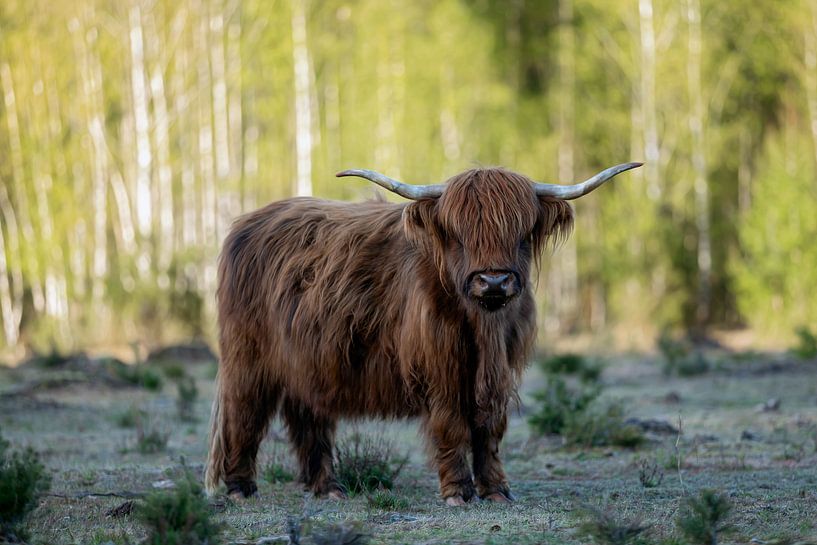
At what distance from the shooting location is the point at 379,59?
84.8 ft

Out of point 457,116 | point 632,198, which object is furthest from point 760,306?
point 457,116

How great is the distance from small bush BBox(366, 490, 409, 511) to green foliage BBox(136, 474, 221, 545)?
55.7 inches

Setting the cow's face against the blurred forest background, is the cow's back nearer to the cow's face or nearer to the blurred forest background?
the cow's face

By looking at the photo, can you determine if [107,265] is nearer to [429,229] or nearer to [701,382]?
[701,382]

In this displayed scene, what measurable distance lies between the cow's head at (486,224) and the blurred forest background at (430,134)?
14.3 meters

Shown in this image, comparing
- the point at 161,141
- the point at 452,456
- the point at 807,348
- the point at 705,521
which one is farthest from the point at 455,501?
the point at 161,141

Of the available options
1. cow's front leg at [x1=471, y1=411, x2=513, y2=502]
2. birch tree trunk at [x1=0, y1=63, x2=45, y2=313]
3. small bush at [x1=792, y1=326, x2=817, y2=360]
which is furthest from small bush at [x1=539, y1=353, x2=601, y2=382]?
birch tree trunk at [x1=0, y1=63, x2=45, y2=313]

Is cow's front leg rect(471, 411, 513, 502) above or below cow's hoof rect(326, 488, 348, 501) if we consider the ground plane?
above

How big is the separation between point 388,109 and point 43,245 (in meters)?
7.57

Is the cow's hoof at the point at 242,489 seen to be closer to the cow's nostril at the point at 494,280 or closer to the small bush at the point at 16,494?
the small bush at the point at 16,494

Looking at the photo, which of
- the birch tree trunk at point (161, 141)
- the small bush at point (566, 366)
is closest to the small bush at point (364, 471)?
the small bush at point (566, 366)

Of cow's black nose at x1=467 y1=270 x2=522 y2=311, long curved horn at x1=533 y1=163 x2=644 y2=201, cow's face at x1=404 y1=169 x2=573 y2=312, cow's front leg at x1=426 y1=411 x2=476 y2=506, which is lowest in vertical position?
cow's front leg at x1=426 y1=411 x2=476 y2=506

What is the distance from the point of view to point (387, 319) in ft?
20.4

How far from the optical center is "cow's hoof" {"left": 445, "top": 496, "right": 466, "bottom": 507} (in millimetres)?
5859
